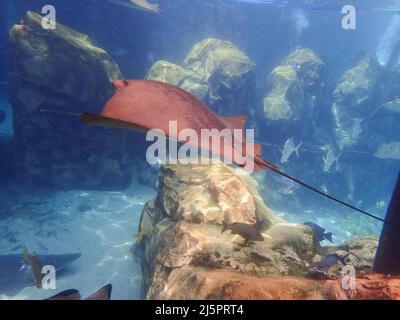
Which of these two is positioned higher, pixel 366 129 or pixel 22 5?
pixel 22 5

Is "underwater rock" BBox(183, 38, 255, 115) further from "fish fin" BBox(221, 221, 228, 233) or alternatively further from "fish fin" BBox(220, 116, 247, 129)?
"fish fin" BBox(220, 116, 247, 129)

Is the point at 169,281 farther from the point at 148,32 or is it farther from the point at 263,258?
the point at 148,32

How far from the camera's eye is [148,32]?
18391 millimetres

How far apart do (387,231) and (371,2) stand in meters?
27.6

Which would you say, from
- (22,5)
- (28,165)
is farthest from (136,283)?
(22,5)

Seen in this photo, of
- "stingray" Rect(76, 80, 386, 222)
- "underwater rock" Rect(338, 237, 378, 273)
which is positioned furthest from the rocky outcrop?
"stingray" Rect(76, 80, 386, 222)

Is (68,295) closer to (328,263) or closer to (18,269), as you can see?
(328,263)

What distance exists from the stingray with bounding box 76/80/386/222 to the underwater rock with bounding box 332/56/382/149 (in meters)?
18.3

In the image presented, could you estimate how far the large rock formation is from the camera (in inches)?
363

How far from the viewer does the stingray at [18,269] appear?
20.8ft

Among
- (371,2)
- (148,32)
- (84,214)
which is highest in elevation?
(371,2)

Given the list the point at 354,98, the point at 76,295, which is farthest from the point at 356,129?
the point at 76,295

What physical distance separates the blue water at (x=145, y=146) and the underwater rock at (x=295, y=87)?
591mm

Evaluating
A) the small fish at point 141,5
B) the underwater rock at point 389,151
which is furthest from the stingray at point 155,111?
the underwater rock at point 389,151
